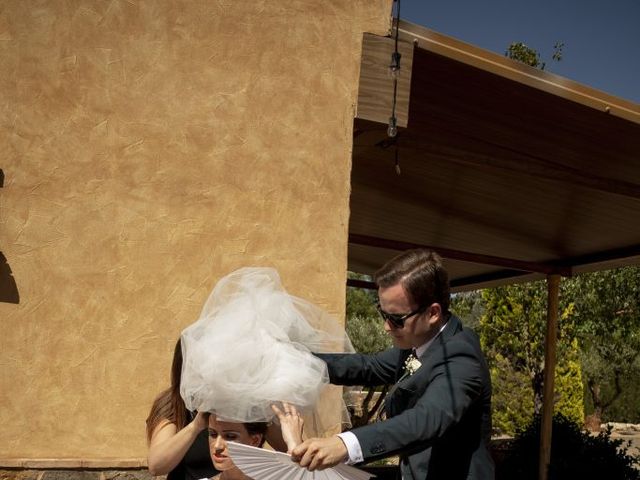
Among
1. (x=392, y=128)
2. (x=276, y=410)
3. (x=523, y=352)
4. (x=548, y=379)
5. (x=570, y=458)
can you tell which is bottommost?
(x=570, y=458)

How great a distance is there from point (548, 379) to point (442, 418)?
296 inches

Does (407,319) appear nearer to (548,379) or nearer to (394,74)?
(394,74)

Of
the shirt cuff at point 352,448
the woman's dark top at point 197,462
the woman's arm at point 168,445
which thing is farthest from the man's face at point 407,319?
the woman's dark top at point 197,462

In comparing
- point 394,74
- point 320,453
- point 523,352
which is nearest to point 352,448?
point 320,453

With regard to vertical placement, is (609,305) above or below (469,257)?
below

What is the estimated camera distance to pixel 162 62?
14.1ft

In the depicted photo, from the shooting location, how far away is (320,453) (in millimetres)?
2074

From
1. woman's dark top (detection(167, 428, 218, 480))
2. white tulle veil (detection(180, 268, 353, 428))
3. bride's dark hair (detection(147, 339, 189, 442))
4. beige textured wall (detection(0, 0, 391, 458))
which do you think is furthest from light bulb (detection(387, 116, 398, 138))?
woman's dark top (detection(167, 428, 218, 480))

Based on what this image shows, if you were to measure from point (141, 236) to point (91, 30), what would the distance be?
1107mm

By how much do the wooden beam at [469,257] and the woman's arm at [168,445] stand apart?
5.71 metres

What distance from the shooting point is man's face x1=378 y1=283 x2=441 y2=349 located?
2494 mm

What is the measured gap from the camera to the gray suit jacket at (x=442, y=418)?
7.31 feet

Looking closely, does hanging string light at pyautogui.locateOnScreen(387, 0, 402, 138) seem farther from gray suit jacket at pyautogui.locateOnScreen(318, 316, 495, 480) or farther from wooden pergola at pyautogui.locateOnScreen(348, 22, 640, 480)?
gray suit jacket at pyautogui.locateOnScreen(318, 316, 495, 480)

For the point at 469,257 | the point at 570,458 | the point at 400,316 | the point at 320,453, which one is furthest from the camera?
the point at 469,257
